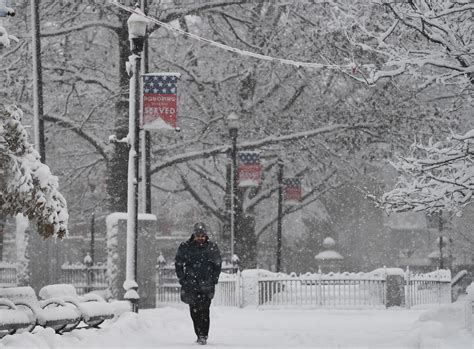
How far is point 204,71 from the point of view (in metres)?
31.4

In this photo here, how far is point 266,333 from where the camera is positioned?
1702cm

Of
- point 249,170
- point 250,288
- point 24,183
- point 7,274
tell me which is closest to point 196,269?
point 24,183

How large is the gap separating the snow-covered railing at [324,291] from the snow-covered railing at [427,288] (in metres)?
0.81

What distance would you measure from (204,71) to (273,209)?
14297 mm

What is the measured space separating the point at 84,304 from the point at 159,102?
6.13m

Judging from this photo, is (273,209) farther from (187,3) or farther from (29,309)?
(29,309)

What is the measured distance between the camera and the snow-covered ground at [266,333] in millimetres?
12469

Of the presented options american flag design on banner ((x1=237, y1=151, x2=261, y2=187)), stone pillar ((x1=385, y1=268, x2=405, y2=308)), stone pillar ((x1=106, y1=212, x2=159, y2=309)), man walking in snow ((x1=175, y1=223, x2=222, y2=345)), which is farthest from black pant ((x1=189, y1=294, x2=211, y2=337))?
american flag design on banner ((x1=237, y1=151, x2=261, y2=187))

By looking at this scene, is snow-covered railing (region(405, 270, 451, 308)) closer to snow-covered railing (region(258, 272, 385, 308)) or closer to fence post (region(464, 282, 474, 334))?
snow-covered railing (region(258, 272, 385, 308))

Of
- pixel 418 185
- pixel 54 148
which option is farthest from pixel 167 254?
pixel 418 185

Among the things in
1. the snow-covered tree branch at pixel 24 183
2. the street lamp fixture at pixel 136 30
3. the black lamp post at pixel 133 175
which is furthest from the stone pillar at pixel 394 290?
the snow-covered tree branch at pixel 24 183

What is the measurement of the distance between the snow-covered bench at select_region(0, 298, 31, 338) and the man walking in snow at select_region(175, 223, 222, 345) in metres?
2.49

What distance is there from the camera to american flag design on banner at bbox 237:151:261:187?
95.5ft

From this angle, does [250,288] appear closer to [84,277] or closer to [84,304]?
[84,277]
